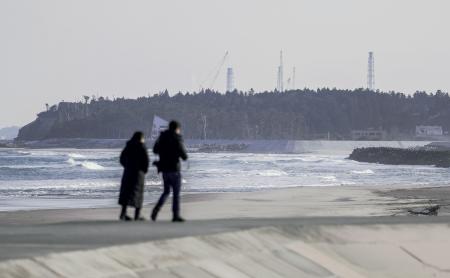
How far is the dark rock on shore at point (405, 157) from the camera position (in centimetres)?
10525

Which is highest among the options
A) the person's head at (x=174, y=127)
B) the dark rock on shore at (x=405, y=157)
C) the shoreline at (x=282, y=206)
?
the person's head at (x=174, y=127)

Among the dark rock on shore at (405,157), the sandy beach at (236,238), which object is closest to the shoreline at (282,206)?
the sandy beach at (236,238)

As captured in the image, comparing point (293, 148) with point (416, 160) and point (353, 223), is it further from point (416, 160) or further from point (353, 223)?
point (353, 223)

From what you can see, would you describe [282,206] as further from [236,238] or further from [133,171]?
[236,238]

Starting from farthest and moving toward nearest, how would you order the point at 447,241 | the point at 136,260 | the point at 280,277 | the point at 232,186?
the point at 232,186 → the point at 447,241 → the point at 280,277 → the point at 136,260

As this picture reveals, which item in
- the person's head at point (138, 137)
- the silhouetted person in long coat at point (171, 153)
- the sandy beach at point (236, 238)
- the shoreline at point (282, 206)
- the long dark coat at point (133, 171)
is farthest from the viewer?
the shoreline at point (282, 206)

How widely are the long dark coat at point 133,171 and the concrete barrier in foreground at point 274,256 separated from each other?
3004 mm

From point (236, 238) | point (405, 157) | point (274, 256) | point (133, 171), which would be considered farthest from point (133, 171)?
point (405, 157)

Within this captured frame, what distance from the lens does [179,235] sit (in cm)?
1332

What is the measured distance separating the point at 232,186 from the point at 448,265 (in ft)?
130

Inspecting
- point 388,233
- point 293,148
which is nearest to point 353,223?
point 388,233

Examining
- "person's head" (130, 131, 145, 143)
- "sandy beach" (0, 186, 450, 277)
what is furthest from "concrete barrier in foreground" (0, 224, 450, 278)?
"person's head" (130, 131, 145, 143)

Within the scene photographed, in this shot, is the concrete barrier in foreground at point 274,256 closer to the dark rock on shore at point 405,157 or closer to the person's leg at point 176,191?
the person's leg at point 176,191

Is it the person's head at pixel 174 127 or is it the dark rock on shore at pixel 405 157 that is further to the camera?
the dark rock on shore at pixel 405 157
